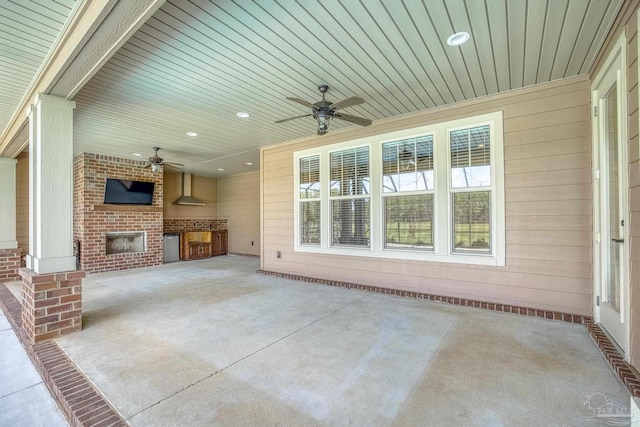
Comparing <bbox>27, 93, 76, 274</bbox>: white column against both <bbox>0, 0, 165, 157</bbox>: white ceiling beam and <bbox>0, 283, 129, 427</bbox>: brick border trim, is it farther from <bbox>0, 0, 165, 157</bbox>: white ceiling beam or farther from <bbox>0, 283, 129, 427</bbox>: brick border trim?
<bbox>0, 283, 129, 427</bbox>: brick border trim

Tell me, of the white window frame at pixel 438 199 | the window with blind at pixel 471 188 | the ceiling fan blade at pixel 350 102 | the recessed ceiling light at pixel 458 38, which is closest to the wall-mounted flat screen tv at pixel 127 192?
the white window frame at pixel 438 199

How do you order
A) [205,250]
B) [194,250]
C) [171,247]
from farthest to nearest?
[205,250] < [194,250] < [171,247]

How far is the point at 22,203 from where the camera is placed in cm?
639

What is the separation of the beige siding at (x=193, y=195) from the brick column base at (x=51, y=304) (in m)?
6.24

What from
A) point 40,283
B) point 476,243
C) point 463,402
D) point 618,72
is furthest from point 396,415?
point 40,283

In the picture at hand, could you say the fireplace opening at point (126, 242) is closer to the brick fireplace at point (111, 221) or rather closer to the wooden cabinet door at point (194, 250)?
the brick fireplace at point (111, 221)

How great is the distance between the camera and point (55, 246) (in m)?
3.03

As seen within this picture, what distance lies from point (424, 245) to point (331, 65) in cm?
276

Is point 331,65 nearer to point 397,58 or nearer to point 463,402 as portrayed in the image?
point 397,58

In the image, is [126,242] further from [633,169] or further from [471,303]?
[633,169]

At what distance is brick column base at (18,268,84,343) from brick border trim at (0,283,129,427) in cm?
14

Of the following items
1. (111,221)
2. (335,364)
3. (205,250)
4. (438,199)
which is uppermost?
(438,199)

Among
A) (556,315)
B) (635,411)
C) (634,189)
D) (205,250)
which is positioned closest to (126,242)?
(205,250)

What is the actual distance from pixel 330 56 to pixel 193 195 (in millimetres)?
8234
